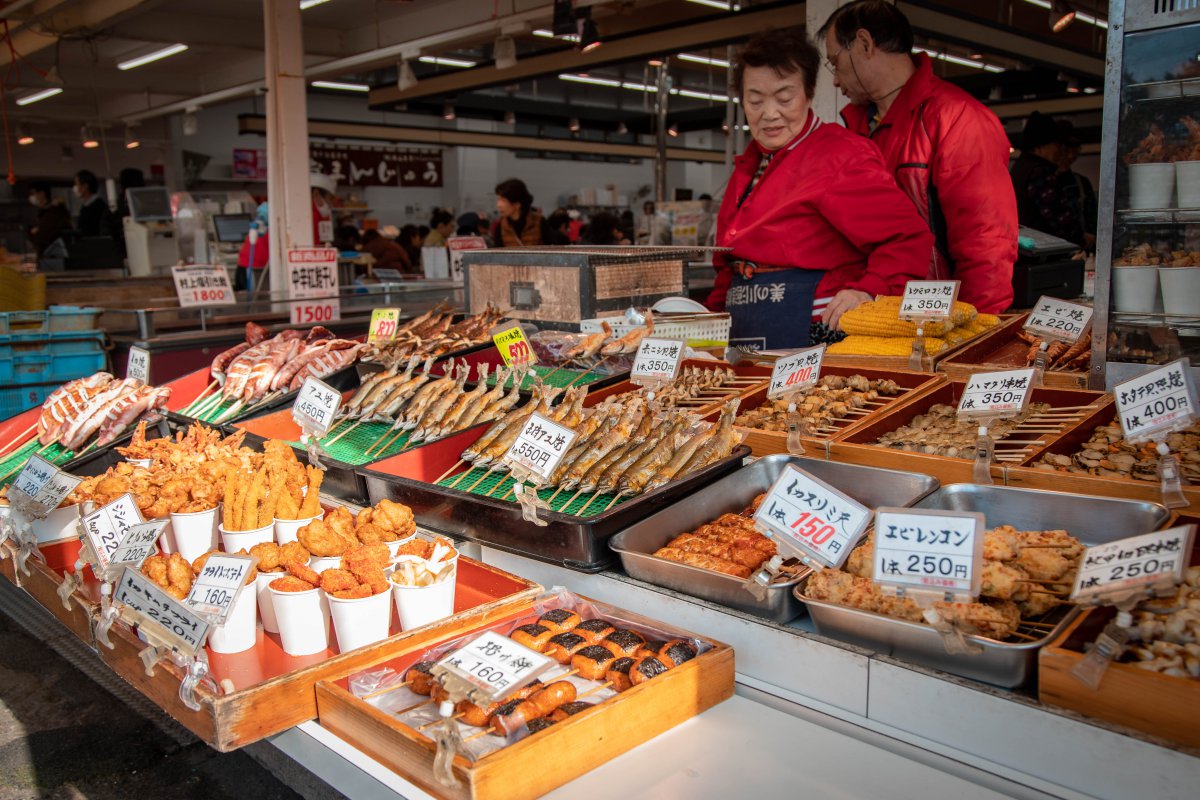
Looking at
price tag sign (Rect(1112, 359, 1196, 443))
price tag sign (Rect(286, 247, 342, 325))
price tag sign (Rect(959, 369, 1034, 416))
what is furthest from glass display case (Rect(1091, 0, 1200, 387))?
price tag sign (Rect(286, 247, 342, 325))

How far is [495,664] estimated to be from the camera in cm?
167

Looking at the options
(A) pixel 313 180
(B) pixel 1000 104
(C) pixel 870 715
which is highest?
(B) pixel 1000 104

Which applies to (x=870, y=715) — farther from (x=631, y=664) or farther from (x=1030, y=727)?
(x=631, y=664)

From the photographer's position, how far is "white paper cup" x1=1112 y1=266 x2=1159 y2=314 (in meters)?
2.81

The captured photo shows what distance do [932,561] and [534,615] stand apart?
0.89 m

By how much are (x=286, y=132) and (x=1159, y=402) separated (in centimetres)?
776

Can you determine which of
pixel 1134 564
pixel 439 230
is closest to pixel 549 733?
pixel 1134 564

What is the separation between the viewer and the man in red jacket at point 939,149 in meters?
4.11

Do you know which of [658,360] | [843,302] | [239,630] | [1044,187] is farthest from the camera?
[1044,187]

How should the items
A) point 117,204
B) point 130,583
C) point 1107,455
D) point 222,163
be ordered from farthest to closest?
1. point 222,163
2. point 117,204
3. point 1107,455
4. point 130,583

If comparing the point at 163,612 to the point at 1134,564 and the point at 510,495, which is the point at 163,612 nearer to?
the point at 510,495

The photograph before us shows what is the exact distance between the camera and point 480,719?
1.65m

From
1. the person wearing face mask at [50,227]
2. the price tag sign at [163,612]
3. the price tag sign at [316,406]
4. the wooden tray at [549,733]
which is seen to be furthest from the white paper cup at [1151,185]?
the person wearing face mask at [50,227]

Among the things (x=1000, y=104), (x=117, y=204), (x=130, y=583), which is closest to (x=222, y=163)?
(x=117, y=204)
